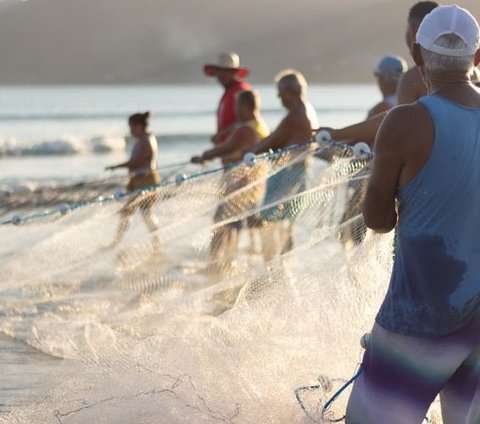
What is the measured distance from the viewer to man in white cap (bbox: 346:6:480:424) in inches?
113

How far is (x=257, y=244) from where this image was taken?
625cm

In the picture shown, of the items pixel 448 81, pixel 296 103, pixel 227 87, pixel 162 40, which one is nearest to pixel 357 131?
pixel 448 81

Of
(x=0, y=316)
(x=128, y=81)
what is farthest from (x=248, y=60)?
(x=0, y=316)

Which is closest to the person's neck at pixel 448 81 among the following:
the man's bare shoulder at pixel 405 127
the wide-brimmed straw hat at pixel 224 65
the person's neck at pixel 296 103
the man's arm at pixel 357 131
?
the man's bare shoulder at pixel 405 127

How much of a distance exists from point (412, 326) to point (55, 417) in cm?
150

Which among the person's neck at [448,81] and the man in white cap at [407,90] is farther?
the man in white cap at [407,90]

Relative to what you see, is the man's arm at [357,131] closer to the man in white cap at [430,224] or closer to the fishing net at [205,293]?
the fishing net at [205,293]

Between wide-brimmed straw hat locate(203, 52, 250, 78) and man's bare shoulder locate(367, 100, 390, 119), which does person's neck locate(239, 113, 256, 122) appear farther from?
man's bare shoulder locate(367, 100, 390, 119)

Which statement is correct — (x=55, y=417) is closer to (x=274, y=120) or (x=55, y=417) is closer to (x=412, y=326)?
(x=412, y=326)

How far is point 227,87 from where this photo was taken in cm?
916

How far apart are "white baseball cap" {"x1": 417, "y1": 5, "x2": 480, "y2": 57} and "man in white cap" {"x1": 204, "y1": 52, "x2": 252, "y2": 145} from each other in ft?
18.7

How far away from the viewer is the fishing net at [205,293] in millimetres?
3883

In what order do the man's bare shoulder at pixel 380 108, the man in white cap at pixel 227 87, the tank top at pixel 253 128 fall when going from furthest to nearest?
the man in white cap at pixel 227 87 < the tank top at pixel 253 128 < the man's bare shoulder at pixel 380 108

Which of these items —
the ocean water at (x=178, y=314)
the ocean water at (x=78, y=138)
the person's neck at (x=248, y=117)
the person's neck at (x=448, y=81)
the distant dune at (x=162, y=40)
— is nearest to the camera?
the person's neck at (x=448, y=81)
